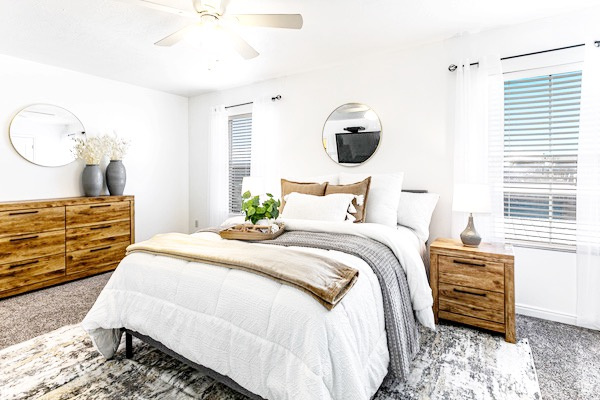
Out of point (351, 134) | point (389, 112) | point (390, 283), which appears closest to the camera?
point (390, 283)

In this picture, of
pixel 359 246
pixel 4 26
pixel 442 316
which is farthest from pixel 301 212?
pixel 4 26

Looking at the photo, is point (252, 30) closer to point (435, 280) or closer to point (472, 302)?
point (435, 280)

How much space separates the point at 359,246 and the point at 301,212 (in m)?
0.99

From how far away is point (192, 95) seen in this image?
514 cm

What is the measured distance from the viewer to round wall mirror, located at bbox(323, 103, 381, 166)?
11.4ft

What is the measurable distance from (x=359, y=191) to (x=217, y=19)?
1.74 meters

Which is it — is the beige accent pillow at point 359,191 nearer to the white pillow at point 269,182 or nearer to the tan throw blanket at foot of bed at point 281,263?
the white pillow at point 269,182

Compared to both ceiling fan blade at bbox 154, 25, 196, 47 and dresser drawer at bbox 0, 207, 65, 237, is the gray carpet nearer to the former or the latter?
dresser drawer at bbox 0, 207, 65, 237

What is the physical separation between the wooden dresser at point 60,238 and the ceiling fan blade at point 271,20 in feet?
9.57

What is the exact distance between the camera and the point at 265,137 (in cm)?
416

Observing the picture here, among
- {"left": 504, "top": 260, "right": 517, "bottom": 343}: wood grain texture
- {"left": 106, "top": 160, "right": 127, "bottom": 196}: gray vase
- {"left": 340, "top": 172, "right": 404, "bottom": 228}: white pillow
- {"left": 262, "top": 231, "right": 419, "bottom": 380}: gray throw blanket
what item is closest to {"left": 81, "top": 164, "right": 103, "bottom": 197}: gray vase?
{"left": 106, "top": 160, "right": 127, "bottom": 196}: gray vase

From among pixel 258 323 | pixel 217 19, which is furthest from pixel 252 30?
pixel 258 323

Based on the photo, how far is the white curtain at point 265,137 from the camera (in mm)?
4145

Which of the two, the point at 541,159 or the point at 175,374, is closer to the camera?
the point at 175,374
